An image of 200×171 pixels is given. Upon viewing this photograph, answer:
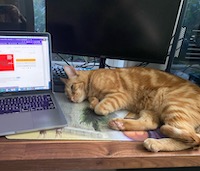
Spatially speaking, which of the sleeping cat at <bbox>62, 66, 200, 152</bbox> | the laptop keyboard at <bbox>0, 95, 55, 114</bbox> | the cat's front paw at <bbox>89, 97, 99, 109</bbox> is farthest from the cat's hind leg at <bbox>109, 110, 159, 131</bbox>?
the laptop keyboard at <bbox>0, 95, 55, 114</bbox>

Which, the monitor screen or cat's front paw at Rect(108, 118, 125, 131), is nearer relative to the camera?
cat's front paw at Rect(108, 118, 125, 131)

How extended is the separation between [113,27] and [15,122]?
0.60 metres

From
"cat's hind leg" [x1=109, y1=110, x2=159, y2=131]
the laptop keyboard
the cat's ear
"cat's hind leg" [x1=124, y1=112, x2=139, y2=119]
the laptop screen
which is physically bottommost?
"cat's hind leg" [x1=124, y1=112, x2=139, y2=119]

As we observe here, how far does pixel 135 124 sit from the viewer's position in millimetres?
787

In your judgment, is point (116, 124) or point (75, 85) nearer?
point (116, 124)

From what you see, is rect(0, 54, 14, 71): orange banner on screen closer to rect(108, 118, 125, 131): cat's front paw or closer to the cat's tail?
rect(108, 118, 125, 131): cat's front paw

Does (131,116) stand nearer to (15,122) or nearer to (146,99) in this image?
(146,99)

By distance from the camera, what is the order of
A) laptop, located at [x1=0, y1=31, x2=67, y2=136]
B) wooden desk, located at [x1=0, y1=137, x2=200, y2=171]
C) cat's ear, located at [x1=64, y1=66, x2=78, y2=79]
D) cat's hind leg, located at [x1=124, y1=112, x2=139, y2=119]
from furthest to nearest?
cat's ear, located at [x1=64, y1=66, x2=78, y2=79], cat's hind leg, located at [x1=124, y1=112, x2=139, y2=119], laptop, located at [x1=0, y1=31, x2=67, y2=136], wooden desk, located at [x1=0, y1=137, x2=200, y2=171]

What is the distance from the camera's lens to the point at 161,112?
2.80 feet

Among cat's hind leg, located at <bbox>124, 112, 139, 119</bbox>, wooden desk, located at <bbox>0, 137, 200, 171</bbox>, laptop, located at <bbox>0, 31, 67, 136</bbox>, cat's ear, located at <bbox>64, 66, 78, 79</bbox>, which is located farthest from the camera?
cat's ear, located at <bbox>64, 66, 78, 79</bbox>

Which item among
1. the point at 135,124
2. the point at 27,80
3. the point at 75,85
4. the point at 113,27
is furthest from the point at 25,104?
the point at 113,27

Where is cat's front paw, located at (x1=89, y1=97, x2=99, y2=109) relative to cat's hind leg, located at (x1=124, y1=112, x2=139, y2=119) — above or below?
above

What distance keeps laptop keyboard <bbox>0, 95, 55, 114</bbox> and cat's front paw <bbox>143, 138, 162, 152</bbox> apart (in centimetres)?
37

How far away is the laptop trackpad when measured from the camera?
2.26ft
